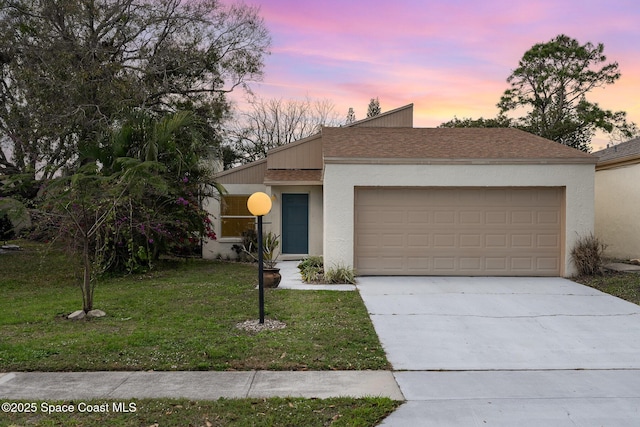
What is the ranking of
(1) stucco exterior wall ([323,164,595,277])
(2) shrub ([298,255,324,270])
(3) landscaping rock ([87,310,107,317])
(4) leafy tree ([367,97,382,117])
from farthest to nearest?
(4) leafy tree ([367,97,382,117])
(2) shrub ([298,255,324,270])
(1) stucco exterior wall ([323,164,595,277])
(3) landscaping rock ([87,310,107,317])

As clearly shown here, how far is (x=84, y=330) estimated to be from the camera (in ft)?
22.2

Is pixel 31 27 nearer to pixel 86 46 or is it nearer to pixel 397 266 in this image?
pixel 86 46

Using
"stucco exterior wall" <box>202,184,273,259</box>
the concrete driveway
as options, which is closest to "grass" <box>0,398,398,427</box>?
the concrete driveway

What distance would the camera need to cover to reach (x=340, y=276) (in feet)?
34.8

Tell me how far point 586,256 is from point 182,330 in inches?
361

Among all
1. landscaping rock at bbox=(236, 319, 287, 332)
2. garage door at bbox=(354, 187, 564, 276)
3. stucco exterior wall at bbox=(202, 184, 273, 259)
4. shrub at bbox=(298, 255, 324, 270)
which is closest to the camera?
landscaping rock at bbox=(236, 319, 287, 332)

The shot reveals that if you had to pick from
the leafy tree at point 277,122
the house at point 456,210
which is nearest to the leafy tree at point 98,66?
the house at point 456,210

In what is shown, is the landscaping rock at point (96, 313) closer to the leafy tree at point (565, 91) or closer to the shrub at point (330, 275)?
the shrub at point (330, 275)

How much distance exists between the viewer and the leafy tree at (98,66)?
13344 millimetres

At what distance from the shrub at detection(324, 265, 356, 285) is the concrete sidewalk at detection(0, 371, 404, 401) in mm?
5338

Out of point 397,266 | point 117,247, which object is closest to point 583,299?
point 397,266

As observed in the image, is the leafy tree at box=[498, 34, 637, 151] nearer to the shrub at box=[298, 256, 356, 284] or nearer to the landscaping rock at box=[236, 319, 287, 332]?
the shrub at box=[298, 256, 356, 284]

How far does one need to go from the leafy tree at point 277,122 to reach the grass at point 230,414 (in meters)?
29.1

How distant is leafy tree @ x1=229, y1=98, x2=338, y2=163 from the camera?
3312 cm
